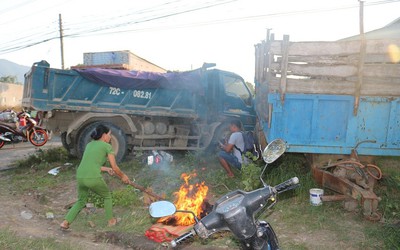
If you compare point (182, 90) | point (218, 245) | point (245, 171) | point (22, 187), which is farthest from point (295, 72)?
point (22, 187)

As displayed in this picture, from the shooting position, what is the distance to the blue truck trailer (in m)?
4.72

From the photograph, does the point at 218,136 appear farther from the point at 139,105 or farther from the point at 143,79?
the point at 143,79

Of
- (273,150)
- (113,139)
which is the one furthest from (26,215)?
(273,150)

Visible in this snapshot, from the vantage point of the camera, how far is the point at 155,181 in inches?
258

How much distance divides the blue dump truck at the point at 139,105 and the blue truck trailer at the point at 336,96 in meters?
3.74

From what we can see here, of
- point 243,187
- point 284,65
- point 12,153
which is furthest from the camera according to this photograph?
point 12,153

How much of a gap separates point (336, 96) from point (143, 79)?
469 centimetres

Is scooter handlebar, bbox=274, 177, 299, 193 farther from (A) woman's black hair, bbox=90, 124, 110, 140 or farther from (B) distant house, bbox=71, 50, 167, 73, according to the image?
(B) distant house, bbox=71, 50, 167, 73

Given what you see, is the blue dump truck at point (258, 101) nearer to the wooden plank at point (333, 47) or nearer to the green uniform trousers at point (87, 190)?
the wooden plank at point (333, 47)

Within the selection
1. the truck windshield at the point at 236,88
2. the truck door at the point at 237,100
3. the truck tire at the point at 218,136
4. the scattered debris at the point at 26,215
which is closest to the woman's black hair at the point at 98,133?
the scattered debris at the point at 26,215

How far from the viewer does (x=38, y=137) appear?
31.1 ft

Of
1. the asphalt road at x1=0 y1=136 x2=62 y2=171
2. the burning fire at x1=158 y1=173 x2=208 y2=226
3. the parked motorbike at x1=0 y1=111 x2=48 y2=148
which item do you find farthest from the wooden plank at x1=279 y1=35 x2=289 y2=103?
the parked motorbike at x1=0 y1=111 x2=48 y2=148

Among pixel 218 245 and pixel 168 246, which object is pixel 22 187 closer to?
pixel 168 246

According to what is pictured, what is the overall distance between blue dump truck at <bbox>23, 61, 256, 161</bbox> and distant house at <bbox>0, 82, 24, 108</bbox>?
66.0 ft
